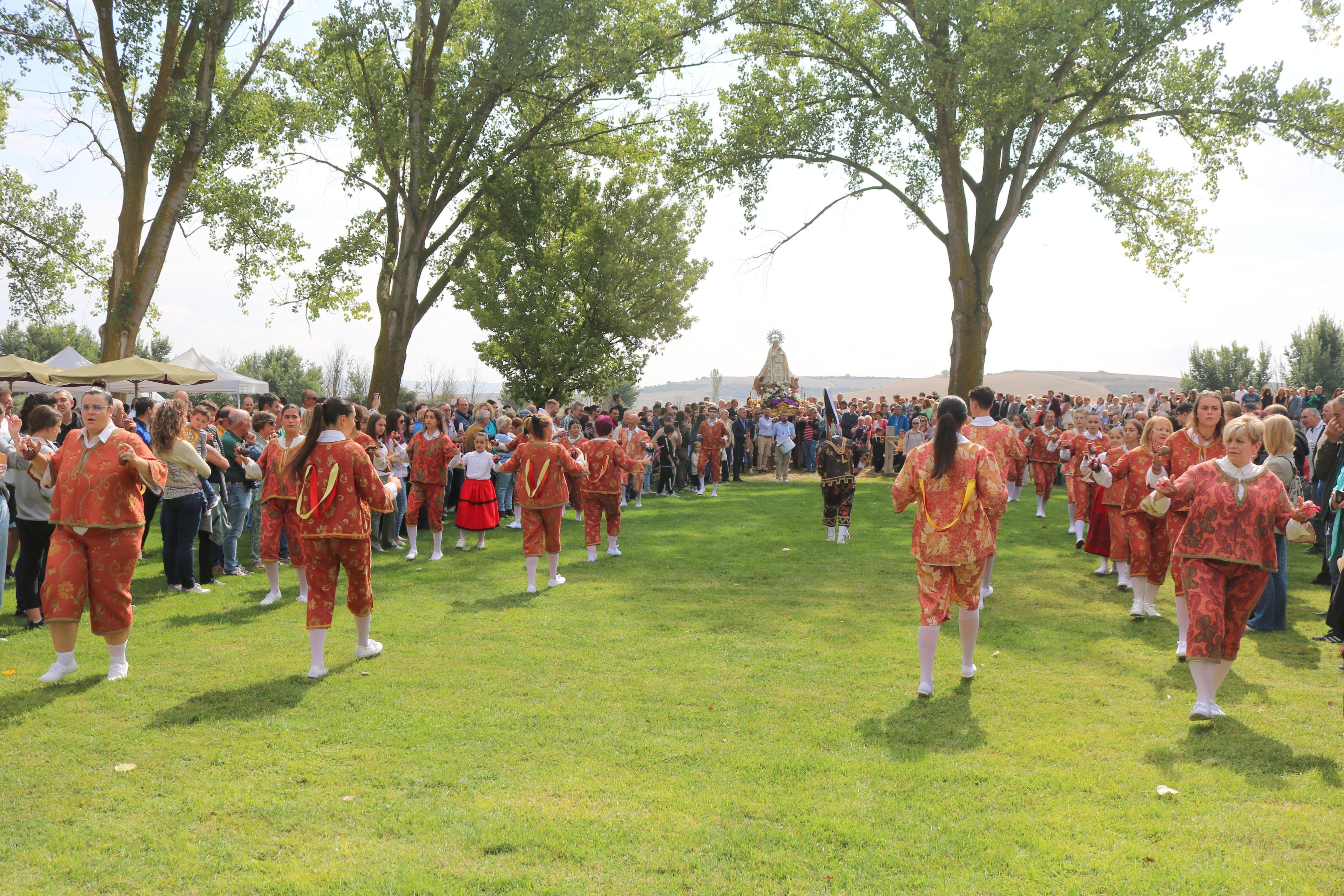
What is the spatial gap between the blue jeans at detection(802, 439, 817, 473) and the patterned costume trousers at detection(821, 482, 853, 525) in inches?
539

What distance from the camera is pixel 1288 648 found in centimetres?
791

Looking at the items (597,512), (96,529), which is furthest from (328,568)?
(597,512)

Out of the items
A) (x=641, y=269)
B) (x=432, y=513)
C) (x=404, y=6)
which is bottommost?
(x=432, y=513)

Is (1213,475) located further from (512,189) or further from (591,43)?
(512,189)

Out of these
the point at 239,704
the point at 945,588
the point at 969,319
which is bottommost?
the point at 239,704

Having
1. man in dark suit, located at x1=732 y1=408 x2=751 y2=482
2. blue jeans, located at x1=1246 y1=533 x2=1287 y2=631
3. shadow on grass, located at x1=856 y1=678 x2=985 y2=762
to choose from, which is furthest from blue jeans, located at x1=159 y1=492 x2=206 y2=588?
man in dark suit, located at x1=732 y1=408 x2=751 y2=482

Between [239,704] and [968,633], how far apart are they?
17.3 ft

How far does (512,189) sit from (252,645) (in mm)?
19608

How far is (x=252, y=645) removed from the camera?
7.65 meters

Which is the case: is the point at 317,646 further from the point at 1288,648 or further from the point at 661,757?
the point at 1288,648

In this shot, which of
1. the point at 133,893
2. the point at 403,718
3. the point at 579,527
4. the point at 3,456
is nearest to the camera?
the point at 133,893

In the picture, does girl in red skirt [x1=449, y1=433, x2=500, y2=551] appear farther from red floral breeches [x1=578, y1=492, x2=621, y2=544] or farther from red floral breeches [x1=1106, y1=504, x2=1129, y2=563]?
red floral breeches [x1=1106, y1=504, x2=1129, y2=563]

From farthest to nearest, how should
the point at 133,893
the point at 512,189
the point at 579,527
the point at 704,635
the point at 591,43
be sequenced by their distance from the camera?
the point at 512,189 < the point at 591,43 < the point at 579,527 < the point at 704,635 < the point at 133,893

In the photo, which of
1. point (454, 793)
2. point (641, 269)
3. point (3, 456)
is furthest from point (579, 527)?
point (641, 269)
